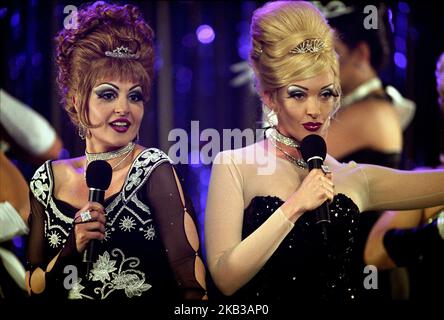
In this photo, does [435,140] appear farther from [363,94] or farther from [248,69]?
[248,69]

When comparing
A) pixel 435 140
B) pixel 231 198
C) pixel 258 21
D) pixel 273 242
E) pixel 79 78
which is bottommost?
pixel 273 242

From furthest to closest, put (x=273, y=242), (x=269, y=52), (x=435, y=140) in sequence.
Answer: (x=435, y=140), (x=269, y=52), (x=273, y=242)

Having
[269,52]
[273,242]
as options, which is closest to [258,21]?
[269,52]

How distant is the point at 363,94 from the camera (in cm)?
281

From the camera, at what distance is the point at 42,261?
242cm

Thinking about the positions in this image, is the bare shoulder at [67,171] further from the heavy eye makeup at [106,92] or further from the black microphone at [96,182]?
the heavy eye makeup at [106,92]

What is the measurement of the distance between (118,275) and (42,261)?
284mm

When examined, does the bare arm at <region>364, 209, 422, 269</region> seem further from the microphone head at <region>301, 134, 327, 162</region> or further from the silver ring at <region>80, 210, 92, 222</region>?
the silver ring at <region>80, 210, 92, 222</region>

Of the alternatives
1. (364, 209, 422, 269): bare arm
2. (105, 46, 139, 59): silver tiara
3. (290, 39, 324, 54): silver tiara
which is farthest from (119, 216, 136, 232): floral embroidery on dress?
(364, 209, 422, 269): bare arm

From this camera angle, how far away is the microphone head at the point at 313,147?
2.23 metres

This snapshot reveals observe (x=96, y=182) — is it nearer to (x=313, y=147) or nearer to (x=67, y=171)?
(x=67, y=171)

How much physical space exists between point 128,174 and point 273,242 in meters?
0.58

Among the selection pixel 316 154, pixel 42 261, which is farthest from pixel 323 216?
pixel 42 261

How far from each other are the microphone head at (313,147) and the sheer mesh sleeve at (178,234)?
479mm
